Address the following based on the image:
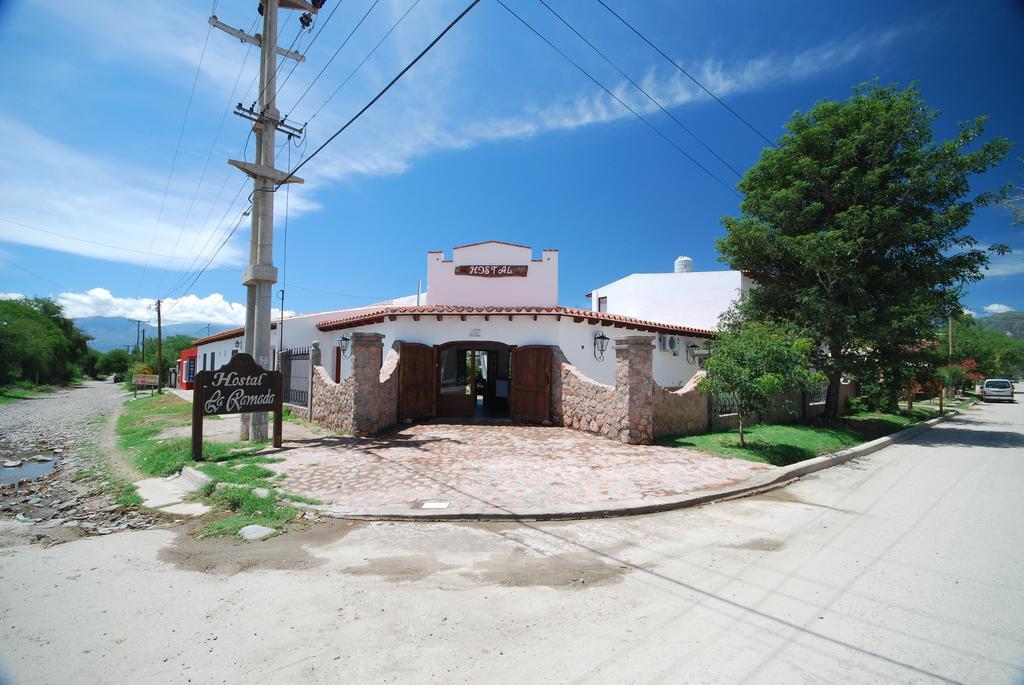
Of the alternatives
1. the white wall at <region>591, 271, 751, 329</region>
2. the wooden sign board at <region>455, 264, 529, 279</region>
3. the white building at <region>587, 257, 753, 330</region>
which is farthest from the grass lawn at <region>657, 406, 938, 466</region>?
the wooden sign board at <region>455, 264, 529, 279</region>

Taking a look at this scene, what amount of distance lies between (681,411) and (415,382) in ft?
24.8

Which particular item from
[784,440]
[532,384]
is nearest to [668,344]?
[784,440]

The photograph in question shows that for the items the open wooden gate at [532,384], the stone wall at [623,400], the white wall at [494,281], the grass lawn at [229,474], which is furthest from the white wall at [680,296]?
the grass lawn at [229,474]

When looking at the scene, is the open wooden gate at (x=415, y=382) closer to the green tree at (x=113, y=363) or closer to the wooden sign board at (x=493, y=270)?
the wooden sign board at (x=493, y=270)

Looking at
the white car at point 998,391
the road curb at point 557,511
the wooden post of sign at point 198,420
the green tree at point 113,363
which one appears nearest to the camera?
the road curb at point 557,511

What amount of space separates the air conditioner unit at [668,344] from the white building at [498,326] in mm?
38

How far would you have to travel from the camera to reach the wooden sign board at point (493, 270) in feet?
62.2

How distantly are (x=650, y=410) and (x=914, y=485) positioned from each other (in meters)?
4.94

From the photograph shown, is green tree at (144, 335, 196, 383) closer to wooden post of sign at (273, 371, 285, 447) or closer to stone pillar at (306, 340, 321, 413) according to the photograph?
stone pillar at (306, 340, 321, 413)

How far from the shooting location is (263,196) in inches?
457

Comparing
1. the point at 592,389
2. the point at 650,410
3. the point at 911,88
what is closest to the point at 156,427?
the point at 592,389

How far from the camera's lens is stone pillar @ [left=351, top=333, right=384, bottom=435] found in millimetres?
11727

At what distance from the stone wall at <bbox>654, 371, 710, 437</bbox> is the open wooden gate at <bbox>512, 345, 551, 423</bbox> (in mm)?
3364

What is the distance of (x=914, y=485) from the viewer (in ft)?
28.6
